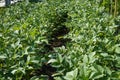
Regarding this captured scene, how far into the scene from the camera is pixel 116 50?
3141 millimetres

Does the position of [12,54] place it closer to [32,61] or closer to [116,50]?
[32,61]

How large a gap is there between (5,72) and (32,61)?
34cm

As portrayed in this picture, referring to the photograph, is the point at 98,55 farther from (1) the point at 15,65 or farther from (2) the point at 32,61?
(1) the point at 15,65

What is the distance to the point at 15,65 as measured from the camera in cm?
319

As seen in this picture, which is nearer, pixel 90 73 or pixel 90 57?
pixel 90 73

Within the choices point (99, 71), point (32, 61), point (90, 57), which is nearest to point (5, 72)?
point (32, 61)

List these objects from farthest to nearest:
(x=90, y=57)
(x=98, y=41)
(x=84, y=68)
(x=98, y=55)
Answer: (x=98, y=41), (x=98, y=55), (x=90, y=57), (x=84, y=68)

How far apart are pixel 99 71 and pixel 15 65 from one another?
117 centimetres

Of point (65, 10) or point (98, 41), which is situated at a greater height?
point (98, 41)

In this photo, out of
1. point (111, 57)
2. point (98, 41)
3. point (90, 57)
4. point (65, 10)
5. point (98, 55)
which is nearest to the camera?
point (90, 57)

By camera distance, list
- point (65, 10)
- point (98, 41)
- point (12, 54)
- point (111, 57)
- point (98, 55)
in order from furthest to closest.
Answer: point (65, 10), point (98, 41), point (12, 54), point (98, 55), point (111, 57)

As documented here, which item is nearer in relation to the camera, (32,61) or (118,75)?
(118,75)

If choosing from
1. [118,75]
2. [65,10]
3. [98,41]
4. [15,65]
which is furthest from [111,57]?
[65,10]

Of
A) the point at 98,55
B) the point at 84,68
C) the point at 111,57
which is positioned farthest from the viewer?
the point at 98,55
